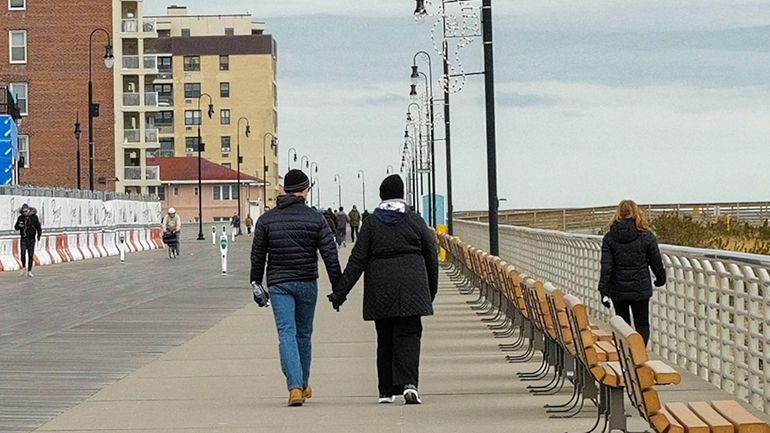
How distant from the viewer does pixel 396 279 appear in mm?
13367

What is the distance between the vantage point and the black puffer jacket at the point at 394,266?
13320 millimetres

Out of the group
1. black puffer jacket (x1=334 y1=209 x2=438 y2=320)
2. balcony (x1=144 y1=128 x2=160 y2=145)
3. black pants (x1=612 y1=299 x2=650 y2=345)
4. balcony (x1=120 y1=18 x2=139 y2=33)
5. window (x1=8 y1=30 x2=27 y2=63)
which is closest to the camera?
black puffer jacket (x1=334 y1=209 x2=438 y2=320)

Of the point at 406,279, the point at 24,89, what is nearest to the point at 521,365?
the point at 406,279

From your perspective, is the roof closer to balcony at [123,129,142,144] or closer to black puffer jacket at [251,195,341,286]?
balcony at [123,129,142,144]

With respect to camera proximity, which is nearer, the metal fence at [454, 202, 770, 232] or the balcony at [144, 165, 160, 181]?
the metal fence at [454, 202, 770, 232]

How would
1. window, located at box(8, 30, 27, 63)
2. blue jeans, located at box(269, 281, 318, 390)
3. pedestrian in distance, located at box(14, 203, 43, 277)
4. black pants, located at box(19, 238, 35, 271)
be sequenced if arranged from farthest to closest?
1. window, located at box(8, 30, 27, 63)
2. black pants, located at box(19, 238, 35, 271)
3. pedestrian in distance, located at box(14, 203, 43, 277)
4. blue jeans, located at box(269, 281, 318, 390)

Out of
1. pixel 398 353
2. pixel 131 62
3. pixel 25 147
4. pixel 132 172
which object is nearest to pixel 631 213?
pixel 398 353

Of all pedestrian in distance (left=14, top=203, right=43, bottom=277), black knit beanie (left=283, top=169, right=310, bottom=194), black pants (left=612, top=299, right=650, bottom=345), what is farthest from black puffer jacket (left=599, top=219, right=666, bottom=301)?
pedestrian in distance (left=14, top=203, right=43, bottom=277)

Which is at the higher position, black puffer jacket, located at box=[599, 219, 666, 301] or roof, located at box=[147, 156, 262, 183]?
roof, located at box=[147, 156, 262, 183]

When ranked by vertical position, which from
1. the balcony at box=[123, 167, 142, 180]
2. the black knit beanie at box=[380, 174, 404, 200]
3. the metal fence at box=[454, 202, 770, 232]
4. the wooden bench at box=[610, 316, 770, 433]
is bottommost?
the wooden bench at box=[610, 316, 770, 433]

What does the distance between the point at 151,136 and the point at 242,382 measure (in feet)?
313

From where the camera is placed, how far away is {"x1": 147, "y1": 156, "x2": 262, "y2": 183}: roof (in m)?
150

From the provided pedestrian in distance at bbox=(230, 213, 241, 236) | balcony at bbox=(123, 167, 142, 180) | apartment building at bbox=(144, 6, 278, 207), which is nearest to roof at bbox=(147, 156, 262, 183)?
apartment building at bbox=(144, 6, 278, 207)

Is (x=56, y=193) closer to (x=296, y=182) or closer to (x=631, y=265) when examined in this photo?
(x=631, y=265)
